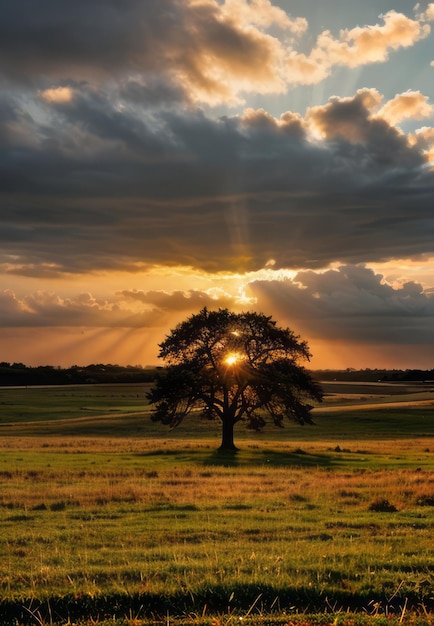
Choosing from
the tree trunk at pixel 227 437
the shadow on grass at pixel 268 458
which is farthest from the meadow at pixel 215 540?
the tree trunk at pixel 227 437

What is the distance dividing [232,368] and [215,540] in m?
38.2

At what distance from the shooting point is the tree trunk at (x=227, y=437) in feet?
170

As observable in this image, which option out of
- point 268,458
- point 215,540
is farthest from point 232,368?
point 215,540

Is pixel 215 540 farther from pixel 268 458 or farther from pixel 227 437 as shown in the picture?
pixel 227 437

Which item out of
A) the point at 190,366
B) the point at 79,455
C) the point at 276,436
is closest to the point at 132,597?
the point at 79,455

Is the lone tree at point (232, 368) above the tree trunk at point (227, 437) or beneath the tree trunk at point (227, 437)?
above

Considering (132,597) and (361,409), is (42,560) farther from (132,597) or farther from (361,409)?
(361,409)

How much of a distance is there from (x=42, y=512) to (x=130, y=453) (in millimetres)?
27430

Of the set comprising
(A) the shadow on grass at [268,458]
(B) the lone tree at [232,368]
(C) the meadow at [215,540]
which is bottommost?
(A) the shadow on grass at [268,458]

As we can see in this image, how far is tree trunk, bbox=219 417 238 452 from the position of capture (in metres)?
51.8

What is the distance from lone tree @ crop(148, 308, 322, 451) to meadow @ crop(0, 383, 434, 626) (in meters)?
10.1

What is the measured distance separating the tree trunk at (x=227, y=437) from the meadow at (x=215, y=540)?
7205 millimetres

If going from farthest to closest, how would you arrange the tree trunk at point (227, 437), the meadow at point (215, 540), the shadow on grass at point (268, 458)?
the tree trunk at point (227, 437), the shadow on grass at point (268, 458), the meadow at point (215, 540)

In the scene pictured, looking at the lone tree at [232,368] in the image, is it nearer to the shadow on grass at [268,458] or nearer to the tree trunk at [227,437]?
the tree trunk at [227,437]
